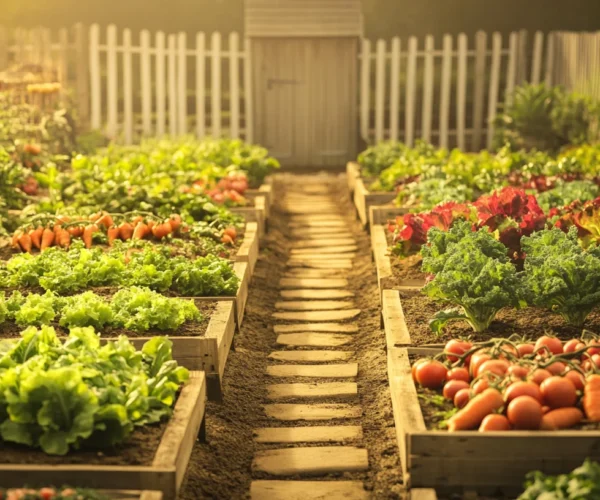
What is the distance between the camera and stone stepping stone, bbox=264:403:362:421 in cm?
631

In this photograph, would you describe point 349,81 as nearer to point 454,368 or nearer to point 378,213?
point 378,213

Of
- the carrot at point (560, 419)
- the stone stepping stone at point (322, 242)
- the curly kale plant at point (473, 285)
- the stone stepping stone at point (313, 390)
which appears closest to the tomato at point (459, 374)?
the carrot at point (560, 419)

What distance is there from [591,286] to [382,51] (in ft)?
40.2

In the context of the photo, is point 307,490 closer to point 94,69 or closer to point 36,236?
point 36,236

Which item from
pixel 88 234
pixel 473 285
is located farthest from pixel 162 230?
pixel 473 285

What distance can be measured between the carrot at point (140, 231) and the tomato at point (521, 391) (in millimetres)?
4573

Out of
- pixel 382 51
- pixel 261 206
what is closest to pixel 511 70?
pixel 382 51

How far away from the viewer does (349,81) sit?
1805 centimetres

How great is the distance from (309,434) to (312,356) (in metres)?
1.47

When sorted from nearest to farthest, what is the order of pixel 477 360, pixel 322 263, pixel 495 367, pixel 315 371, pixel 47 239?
pixel 495 367
pixel 477 360
pixel 315 371
pixel 47 239
pixel 322 263

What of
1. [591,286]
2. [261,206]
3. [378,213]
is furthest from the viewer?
[261,206]

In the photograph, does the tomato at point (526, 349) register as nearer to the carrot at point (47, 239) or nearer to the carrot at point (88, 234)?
the carrot at point (88, 234)

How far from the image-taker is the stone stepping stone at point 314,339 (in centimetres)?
775

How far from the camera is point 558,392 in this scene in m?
4.80
